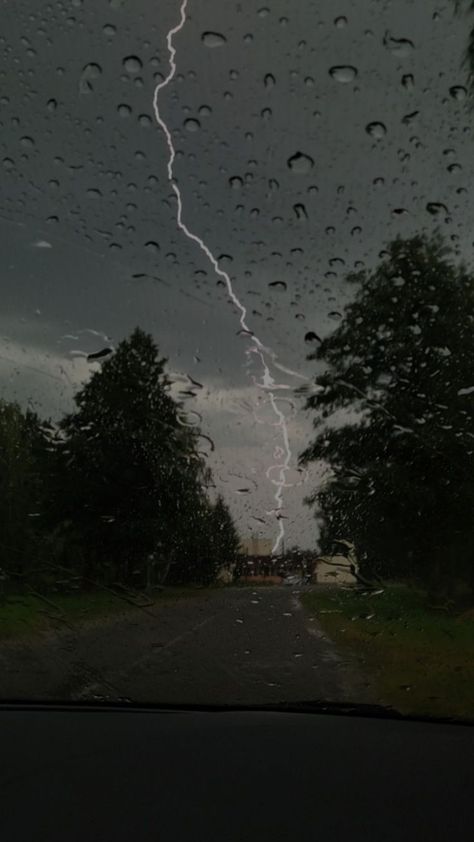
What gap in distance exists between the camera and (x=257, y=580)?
6562 mm

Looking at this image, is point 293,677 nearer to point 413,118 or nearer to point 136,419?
point 136,419

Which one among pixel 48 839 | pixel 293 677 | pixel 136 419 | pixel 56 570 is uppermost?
pixel 136 419

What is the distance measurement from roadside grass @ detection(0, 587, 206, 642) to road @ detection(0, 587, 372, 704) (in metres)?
0.07

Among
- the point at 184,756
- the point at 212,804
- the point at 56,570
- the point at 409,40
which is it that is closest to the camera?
the point at 212,804

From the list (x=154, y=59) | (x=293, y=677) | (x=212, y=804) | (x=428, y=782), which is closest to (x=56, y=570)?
(x=293, y=677)

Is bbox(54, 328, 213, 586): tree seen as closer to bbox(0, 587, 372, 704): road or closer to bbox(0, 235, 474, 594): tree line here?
bbox(0, 235, 474, 594): tree line

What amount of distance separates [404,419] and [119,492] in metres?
2.20

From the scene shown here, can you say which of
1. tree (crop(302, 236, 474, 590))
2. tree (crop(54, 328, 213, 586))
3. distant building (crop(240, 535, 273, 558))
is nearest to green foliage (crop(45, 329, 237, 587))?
tree (crop(54, 328, 213, 586))

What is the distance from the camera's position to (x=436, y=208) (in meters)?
5.91

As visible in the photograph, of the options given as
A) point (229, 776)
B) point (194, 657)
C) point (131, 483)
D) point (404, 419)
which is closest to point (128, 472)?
point (131, 483)

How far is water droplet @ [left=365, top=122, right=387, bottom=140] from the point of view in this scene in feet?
19.5

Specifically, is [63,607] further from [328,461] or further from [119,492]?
[328,461]

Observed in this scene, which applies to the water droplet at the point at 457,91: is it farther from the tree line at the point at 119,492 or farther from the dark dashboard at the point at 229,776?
the dark dashboard at the point at 229,776

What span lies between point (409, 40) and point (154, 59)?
5.88 ft
